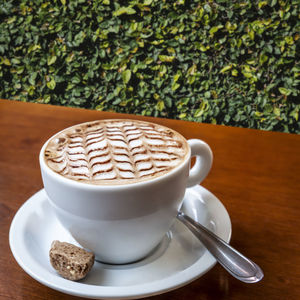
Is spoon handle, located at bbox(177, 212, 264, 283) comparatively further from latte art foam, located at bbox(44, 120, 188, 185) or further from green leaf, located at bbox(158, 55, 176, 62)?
green leaf, located at bbox(158, 55, 176, 62)

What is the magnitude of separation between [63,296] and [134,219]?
0.14 metres

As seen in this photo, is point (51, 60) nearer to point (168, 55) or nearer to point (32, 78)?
point (32, 78)

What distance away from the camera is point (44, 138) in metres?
1.04

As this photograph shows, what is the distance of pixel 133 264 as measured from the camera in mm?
543

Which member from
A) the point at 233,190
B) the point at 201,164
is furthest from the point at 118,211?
the point at 233,190

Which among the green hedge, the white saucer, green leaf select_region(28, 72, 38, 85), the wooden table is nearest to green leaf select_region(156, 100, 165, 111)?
the green hedge

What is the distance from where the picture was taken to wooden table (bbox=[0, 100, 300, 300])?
0.50m

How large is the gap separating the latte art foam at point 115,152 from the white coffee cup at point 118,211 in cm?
1

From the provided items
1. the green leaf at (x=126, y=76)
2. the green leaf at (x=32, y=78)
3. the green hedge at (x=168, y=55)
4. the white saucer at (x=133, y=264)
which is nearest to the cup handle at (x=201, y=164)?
the white saucer at (x=133, y=264)

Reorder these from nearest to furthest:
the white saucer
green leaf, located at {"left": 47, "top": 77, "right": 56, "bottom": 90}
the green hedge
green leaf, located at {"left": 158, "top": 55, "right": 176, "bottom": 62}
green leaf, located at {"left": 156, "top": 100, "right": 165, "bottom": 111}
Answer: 1. the white saucer
2. the green hedge
3. green leaf, located at {"left": 158, "top": 55, "right": 176, "bottom": 62}
4. green leaf, located at {"left": 156, "top": 100, "right": 165, "bottom": 111}
5. green leaf, located at {"left": 47, "top": 77, "right": 56, "bottom": 90}

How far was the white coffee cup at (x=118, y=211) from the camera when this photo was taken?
1.52ft

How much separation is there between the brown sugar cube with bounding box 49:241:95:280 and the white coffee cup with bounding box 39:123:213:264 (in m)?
0.02

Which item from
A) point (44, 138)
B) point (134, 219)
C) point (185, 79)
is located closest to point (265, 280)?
point (134, 219)

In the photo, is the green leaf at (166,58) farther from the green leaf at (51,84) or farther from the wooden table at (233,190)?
the wooden table at (233,190)
